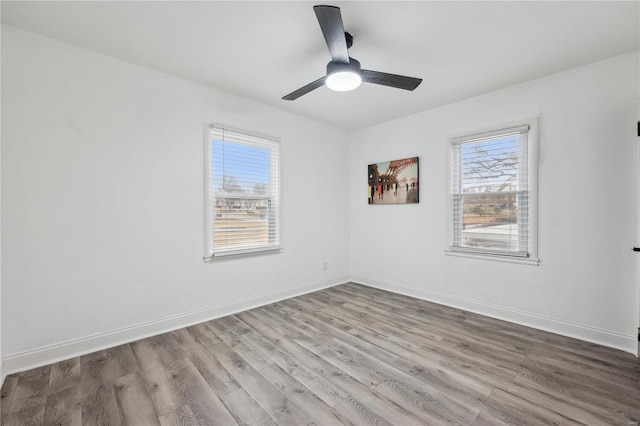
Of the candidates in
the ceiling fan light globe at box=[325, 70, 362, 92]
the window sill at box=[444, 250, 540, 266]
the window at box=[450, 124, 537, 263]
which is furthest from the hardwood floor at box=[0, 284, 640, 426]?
the ceiling fan light globe at box=[325, 70, 362, 92]

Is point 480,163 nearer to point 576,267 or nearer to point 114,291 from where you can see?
point 576,267

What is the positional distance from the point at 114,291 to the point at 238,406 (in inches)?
65.7

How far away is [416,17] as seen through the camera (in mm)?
2010

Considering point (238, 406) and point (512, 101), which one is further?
point (512, 101)

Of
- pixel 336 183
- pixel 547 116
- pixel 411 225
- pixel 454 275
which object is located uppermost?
pixel 547 116

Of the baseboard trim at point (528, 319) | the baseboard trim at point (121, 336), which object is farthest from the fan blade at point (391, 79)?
the baseboard trim at point (121, 336)

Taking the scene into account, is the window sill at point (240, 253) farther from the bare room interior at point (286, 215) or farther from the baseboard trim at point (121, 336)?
the baseboard trim at point (121, 336)

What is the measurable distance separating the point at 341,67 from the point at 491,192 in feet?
7.76

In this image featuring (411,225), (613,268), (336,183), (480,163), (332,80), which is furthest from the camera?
(336,183)

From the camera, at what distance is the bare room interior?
191 centimetres

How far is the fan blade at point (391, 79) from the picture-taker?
223cm

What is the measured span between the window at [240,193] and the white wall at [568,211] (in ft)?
7.01

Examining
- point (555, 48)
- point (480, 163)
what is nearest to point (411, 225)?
point (480, 163)

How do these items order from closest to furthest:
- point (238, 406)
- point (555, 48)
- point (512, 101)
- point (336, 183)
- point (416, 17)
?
1. point (238, 406)
2. point (416, 17)
3. point (555, 48)
4. point (512, 101)
5. point (336, 183)
